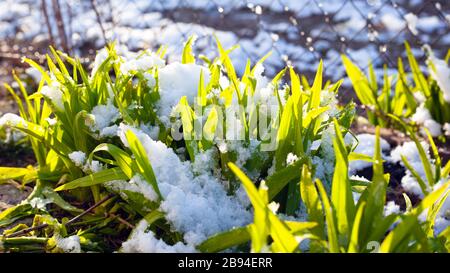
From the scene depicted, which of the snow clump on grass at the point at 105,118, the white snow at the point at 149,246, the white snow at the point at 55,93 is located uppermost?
the white snow at the point at 55,93

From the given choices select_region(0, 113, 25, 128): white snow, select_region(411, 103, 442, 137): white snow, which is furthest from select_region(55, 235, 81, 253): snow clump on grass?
select_region(411, 103, 442, 137): white snow

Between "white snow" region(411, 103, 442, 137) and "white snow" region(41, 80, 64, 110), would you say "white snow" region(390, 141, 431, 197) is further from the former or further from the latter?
"white snow" region(41, 80, 64, 110)

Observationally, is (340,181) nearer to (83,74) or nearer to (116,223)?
(116,223)

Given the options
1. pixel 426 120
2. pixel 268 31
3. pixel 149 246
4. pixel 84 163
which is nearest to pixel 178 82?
pixel 84 163

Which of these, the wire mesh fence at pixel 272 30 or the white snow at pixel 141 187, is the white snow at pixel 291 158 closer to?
the white snow at pixel 141 187

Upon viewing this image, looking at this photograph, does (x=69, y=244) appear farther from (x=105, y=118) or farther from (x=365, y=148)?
(x=365, y=148)

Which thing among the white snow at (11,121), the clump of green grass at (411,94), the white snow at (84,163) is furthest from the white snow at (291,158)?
the clump of green grass at (411,94)
